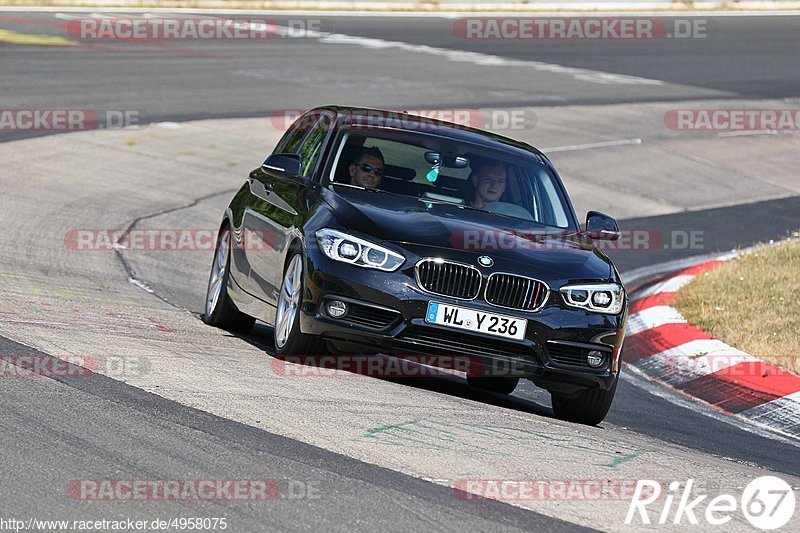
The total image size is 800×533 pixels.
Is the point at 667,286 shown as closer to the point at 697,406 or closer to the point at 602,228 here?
the point at 697,406

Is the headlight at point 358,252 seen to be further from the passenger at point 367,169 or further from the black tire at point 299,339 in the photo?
the passenger at point 367,169

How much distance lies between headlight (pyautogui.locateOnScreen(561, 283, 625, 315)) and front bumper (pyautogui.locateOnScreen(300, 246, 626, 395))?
62 mm

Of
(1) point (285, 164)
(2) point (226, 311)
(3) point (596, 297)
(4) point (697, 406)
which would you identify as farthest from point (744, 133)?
(3) point (596, 297)

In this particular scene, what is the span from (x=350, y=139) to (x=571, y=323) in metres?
2.10

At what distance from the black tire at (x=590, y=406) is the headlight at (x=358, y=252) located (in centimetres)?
145

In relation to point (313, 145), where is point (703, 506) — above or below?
below

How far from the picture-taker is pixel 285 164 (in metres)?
8.75

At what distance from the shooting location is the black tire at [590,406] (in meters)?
8.12

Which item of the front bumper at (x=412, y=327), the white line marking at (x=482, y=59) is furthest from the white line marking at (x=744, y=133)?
the front bumper at (x=412, y=327)

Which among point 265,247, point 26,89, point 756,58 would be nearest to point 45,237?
point 265,247

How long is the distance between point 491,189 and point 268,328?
2551 mm

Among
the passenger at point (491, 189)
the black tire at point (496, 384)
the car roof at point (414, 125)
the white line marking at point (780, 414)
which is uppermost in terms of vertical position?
the car roof at point (414, 125)

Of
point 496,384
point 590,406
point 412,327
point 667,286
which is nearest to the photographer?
point 412,327

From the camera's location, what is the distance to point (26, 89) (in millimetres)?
21125
